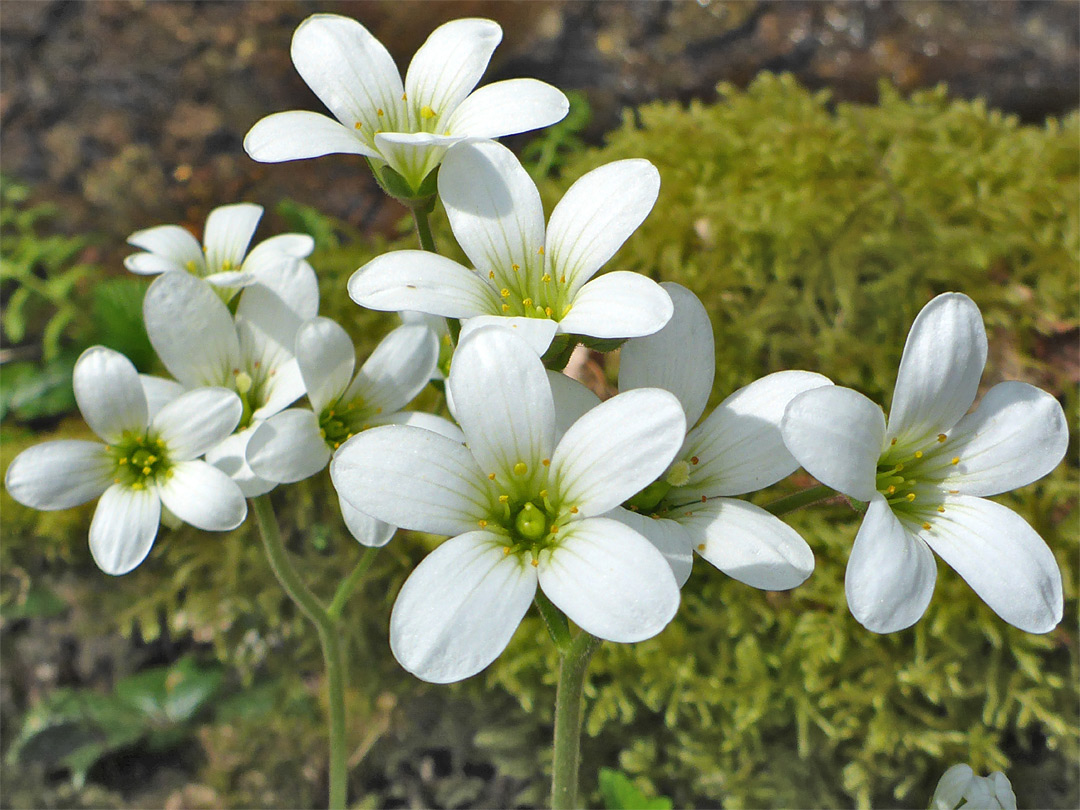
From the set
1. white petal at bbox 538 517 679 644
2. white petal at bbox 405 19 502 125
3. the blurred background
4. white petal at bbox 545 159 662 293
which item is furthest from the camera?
the blurred background

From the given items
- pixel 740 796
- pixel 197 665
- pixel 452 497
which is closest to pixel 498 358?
pixel 452 497

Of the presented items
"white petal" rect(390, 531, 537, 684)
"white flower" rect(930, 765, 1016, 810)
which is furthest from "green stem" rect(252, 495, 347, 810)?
"white flower" rect(930, 765, 1016, 810)

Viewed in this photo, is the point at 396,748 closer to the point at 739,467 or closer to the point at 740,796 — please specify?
the point at 740,796

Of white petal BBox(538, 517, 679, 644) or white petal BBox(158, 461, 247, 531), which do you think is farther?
white petal BBox(158, 461, 247, 531)

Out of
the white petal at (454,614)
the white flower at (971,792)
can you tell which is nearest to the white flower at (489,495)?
the white petal at (454,614)

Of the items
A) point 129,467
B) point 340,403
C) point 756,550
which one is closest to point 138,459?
point 129,467

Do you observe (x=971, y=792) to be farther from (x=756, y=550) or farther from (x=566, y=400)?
(x=566, y=400)

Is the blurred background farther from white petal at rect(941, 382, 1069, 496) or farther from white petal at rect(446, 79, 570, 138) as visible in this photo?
white petal at rect(446, 79, 570, 138)
